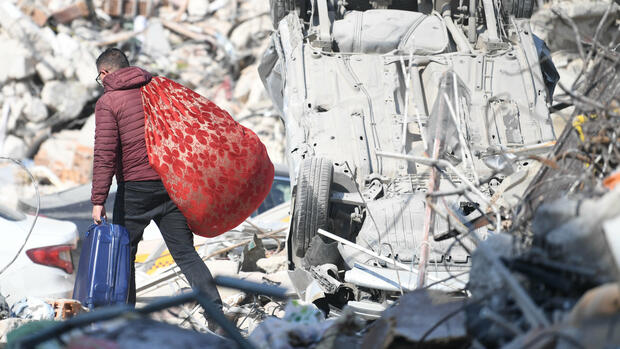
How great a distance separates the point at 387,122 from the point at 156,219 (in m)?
2.21

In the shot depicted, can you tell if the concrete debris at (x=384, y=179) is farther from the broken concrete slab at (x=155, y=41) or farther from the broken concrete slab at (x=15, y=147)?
the broken concrete slab at (x=155, y=41)

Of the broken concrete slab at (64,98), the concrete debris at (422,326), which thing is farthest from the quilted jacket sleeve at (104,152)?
the broken concrete slab at (64,98)

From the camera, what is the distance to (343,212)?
5727 mm

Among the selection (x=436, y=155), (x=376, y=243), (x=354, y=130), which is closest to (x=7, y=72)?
(x=354, y=130)

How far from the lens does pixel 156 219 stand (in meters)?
4.88

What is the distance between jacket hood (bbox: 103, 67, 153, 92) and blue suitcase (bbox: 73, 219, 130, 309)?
2.70 ft

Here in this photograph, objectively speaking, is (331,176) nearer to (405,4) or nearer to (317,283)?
(317,283)

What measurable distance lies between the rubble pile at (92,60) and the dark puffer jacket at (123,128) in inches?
292

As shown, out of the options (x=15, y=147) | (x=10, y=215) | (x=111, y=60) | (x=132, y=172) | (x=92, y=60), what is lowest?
(x=15, y=147)

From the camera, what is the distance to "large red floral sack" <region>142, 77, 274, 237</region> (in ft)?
15.8

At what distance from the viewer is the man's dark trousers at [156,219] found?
4734mm

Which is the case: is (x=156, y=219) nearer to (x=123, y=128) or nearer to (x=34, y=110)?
(x=123, y=128)

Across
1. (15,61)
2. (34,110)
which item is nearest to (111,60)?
(34,110)

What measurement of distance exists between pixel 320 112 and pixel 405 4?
6.62 feet
